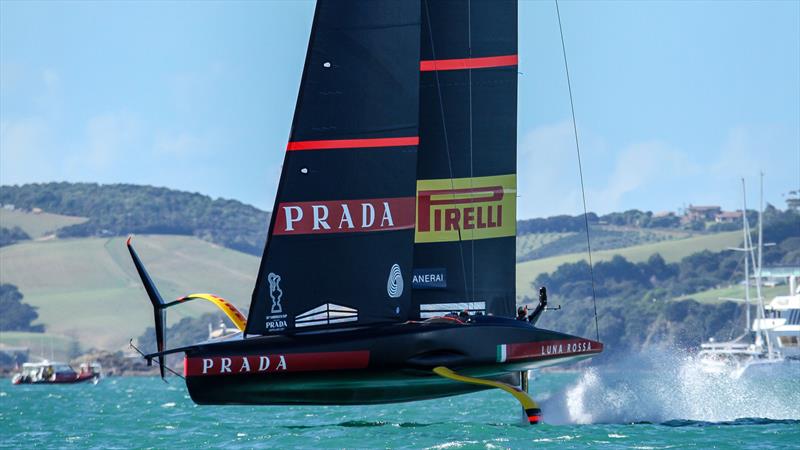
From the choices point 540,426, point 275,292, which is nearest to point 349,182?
point 275,292

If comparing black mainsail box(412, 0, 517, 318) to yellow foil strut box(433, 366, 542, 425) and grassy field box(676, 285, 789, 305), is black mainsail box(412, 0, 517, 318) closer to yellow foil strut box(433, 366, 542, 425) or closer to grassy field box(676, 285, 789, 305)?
yellow foil strut box(433, 366, 542, 425)

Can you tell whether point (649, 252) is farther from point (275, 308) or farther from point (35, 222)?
point (275, 308)

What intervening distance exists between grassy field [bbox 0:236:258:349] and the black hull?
424 ft

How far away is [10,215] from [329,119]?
7072 inches

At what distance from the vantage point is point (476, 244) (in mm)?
25391

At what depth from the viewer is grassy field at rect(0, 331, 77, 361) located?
146250 mm

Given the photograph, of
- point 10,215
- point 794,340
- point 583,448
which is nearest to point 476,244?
point 583,448

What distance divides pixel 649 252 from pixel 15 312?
211ft

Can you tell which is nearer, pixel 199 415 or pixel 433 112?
pixel 433 112

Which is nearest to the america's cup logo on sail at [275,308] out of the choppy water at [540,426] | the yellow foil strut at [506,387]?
the choppy water at [540,426]

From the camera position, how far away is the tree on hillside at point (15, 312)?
15862 cm

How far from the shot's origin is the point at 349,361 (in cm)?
2202

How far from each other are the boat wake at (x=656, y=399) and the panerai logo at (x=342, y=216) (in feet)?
19.2

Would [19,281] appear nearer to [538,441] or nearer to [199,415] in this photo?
[199,415]
